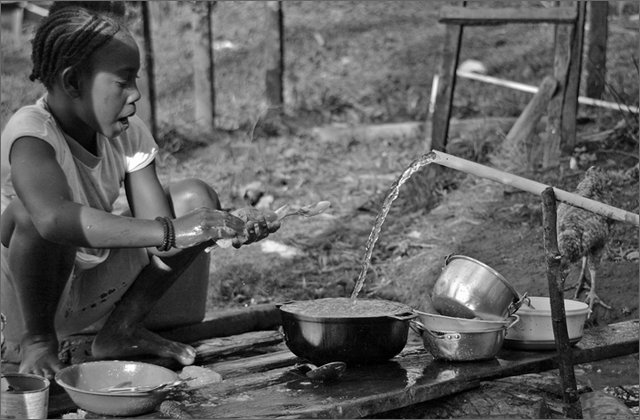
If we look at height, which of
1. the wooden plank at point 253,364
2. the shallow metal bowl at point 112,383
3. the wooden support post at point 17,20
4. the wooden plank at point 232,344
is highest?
the wooden support post at point 17,20

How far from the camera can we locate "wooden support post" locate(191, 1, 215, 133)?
8.32 metres

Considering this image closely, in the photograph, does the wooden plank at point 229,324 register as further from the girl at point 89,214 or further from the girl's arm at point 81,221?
the girl's arm at point 81,221

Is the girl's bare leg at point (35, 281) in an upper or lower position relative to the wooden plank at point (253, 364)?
upper

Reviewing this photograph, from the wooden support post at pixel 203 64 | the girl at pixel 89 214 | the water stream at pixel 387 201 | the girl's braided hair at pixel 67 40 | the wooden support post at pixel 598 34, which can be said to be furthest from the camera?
the wooden support post at pixel 203 64

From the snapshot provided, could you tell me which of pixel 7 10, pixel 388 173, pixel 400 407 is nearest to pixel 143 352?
pixel 400 407

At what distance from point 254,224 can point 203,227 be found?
203 mm

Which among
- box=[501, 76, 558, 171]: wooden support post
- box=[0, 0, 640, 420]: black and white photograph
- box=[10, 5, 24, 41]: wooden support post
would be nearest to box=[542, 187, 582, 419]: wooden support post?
box=[0, 0, 640, 420]: black and white photograph

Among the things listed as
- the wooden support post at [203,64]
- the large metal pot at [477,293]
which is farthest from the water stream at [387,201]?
the wooden support post at [203,64]

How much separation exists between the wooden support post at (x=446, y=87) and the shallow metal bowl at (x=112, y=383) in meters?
3.73

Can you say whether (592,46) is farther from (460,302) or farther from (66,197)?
(66,197)

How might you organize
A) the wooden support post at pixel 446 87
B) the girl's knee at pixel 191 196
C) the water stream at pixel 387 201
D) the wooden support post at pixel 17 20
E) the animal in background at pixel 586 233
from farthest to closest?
the wooden support post at pixel 17 20 < the wooden support post at pixel 446 87 < the animal in background at pixel 586 233 < the girl's knee at pixel 191 196 < the water stream at pixel 387 201

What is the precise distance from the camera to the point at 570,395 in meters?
3.16

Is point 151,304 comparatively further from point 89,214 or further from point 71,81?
point 71,81

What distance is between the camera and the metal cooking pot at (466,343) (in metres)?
3.36
